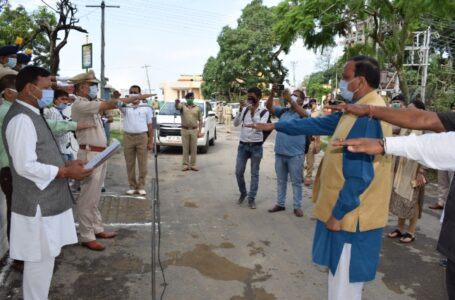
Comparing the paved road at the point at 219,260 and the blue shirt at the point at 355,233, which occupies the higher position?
the blue shirt at the point at 355,233

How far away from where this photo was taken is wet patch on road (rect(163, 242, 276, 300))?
12.6 feet

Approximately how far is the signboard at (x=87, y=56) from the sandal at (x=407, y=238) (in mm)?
10767

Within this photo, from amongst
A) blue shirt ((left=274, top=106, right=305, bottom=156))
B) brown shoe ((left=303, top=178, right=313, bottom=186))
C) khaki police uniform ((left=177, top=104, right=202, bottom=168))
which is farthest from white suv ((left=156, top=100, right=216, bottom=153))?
blue shirt ((left=274, top=106, right=305, bottom=156))

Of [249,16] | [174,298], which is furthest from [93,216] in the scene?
[249,16]

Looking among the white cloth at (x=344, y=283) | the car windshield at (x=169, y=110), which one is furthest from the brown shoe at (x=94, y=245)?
the car windshield at (x=169, y=110)

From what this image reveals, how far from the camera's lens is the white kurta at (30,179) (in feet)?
9.00

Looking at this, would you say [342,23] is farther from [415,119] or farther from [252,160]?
[415,119]

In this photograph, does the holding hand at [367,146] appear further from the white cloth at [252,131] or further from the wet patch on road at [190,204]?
the wet patch on road at [190,204]

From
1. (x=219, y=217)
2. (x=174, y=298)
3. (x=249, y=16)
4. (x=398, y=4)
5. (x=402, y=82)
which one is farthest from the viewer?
(x=249, y=16)

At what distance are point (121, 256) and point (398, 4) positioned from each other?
294 inches

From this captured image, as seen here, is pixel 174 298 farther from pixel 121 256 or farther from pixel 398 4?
pixel 398 4

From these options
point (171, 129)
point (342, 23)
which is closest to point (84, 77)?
point (171, 129)

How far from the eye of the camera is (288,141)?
6277 mm

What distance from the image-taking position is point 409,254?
16.1 feet
